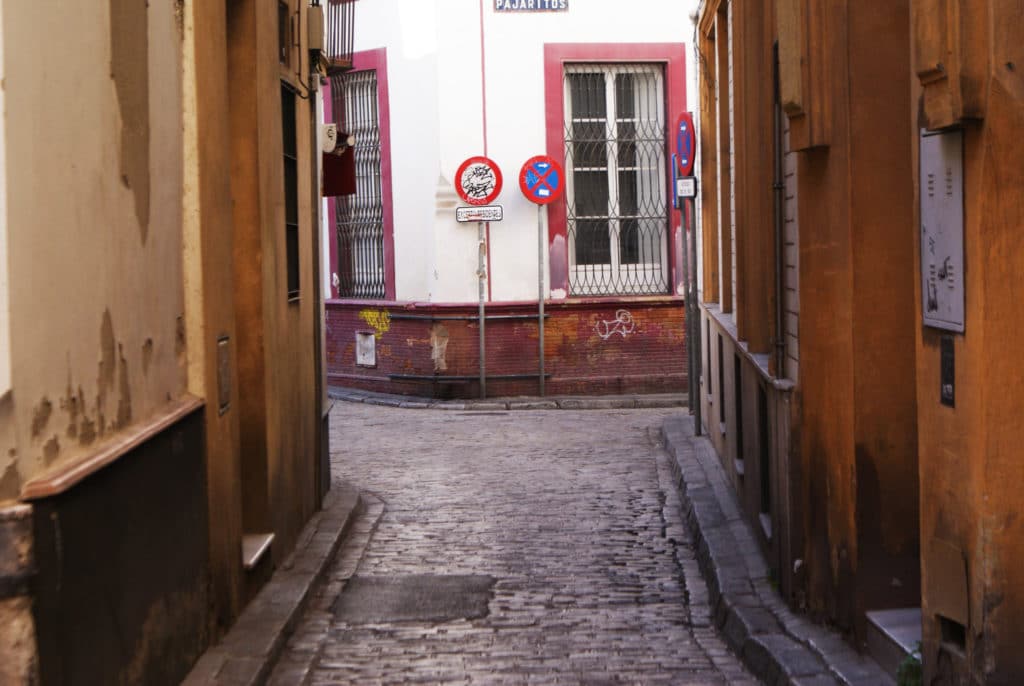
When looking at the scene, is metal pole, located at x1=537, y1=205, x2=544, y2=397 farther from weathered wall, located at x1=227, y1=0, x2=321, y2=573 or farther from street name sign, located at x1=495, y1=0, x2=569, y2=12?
weathered wall, located at x1=227, y1=0, x2=321, y2=573

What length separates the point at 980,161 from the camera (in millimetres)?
4543

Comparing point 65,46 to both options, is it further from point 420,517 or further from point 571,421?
point 571,421

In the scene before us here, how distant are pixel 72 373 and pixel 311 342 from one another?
19.4 feet

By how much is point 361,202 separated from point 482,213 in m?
2.55

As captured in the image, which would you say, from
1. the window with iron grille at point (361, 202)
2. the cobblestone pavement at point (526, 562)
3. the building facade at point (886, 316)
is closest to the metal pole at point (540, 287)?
the window with iron grille at point (361, 202)

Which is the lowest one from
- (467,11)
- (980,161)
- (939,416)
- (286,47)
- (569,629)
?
(569,629)

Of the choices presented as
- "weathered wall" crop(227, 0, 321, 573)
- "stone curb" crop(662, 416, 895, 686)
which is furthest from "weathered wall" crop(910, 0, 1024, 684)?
"weathered wall" crop(227, 0, 321, 573)

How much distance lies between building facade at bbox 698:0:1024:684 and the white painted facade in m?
9.71

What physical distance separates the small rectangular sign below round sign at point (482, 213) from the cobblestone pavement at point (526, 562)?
3826 mm

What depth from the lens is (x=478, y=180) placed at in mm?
19484

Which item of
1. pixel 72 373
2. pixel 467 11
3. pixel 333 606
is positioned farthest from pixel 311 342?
pixel 467 11

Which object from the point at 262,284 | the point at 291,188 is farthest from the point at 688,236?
the point at 262,284

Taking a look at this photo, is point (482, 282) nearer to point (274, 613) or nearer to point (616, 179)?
point (616, 179)

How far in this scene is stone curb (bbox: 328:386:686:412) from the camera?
1917 cm
